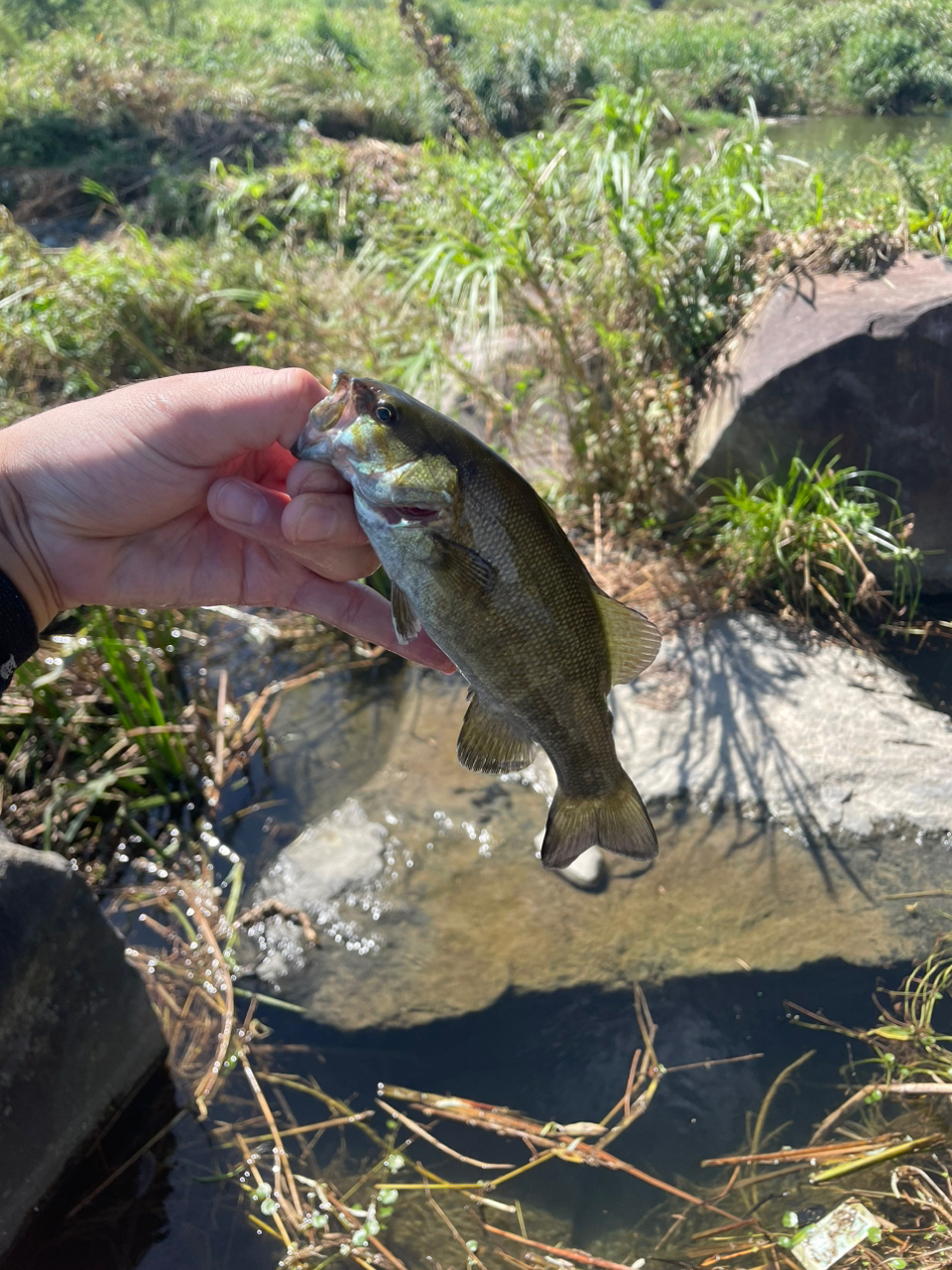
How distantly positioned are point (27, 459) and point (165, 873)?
8.50 ft

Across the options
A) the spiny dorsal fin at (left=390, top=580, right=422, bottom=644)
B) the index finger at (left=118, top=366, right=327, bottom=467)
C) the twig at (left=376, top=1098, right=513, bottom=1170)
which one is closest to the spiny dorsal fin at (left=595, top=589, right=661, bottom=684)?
the spiny dorsal fin at (left=390, top=580, right=422, bottom=644)

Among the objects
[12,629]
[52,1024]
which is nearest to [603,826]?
[12,629]

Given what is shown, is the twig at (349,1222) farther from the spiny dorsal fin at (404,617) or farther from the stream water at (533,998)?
the spiny dorsal fin at (404,617)

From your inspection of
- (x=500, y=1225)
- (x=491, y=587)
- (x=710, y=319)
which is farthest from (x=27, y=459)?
(x=710, y=319)

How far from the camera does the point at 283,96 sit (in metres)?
15.2

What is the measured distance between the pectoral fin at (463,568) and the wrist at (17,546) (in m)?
1.32

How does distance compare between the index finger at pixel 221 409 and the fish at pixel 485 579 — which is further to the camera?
the index finger at pixel 221 409

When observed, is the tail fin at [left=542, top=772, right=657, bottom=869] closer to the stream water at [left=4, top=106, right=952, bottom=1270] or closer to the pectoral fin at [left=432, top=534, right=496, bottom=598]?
the pectoral fin at [left=432, top=534, right=496, bottom=598]

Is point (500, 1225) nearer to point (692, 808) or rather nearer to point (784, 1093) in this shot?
point (784, 1093)

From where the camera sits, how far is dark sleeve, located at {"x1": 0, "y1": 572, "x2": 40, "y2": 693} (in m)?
2.26

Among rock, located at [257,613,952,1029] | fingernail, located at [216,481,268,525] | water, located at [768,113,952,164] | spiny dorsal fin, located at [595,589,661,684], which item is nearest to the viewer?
spiny dorsal fin, located at [595,589,661,684]

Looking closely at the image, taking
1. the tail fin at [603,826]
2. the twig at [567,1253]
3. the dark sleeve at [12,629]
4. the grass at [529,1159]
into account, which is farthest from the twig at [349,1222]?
the dark sleeve at [12,629]

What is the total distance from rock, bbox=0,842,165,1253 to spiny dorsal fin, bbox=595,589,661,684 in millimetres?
2145

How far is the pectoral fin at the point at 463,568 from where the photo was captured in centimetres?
176
